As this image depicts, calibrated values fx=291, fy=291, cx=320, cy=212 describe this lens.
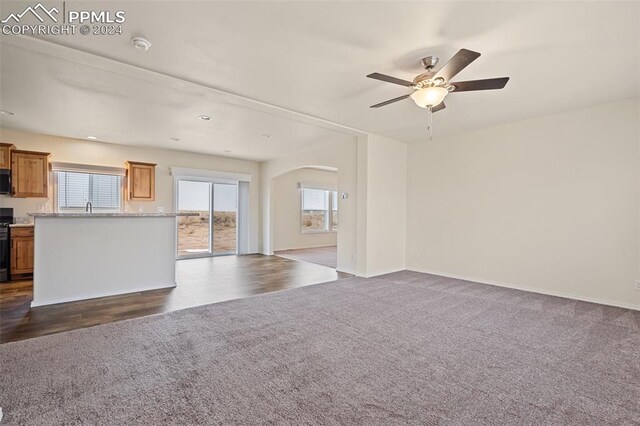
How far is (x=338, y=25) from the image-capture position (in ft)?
7.63

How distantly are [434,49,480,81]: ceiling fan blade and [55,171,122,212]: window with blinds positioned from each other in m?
6.73

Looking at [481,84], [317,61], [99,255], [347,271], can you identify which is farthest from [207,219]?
[481,84]

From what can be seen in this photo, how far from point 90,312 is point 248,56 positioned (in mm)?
3404

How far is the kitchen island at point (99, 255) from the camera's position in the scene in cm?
366

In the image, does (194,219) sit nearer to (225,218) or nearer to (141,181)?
(225,218)

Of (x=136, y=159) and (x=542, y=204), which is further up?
(x=136, y=159)

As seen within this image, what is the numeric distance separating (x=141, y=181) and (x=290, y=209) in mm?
3970

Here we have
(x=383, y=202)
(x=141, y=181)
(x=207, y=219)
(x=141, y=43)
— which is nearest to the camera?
(x=141, y=43)

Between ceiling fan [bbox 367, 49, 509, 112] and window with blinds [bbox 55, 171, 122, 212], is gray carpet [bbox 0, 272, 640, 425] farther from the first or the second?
window with blinds [bbox 55, 171, 122, 212]

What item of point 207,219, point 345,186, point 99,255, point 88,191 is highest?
point 345,186

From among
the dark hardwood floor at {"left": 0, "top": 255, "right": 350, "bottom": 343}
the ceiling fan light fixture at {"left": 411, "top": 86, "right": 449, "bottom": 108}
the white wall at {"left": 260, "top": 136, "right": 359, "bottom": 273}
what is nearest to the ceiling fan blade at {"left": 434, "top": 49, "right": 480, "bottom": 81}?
the ceiling fan light fixture at {"left": 411, "top": 86, "right": 449, "bottom": 108}

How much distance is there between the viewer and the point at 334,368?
2.26 meters

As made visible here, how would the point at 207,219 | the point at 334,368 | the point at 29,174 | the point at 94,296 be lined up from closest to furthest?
1. the point at 334,368
2. the point at 94,296
3. the point at 29,174
4. the point at 207,219

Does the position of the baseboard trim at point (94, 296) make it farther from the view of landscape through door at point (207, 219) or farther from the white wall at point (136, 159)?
the view of landscape through door at point (207, 219)
